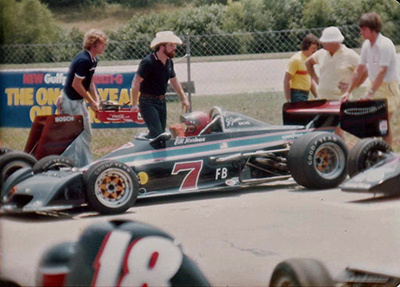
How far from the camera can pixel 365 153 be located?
8.42ft

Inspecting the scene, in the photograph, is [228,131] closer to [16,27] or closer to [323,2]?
[323,2]

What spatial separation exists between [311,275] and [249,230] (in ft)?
0.76

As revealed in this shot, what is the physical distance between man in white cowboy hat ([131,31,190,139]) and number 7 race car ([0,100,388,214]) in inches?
3.9

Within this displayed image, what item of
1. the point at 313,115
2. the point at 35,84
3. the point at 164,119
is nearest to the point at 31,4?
the point at 35,84

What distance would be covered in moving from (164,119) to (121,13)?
31cm

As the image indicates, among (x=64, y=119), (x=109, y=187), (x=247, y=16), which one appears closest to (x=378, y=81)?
(x=247, y=16)

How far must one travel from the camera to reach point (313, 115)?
8.73ft

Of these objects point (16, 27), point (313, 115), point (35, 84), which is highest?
point (16, 27)

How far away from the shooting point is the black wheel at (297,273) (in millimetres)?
2217

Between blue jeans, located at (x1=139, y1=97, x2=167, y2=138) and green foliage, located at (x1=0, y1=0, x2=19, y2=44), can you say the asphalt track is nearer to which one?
blue jeans, located at (x1=139, y1=97, x2=167, y2=138)

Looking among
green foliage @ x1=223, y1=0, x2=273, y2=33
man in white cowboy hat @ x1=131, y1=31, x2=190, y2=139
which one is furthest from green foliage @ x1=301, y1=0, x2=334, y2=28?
man in white cowboy hat @ x1=131, y1=31, x2=190, y2=139

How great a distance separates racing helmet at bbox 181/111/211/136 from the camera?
7.74ft

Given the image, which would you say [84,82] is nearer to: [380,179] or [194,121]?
[194,121]

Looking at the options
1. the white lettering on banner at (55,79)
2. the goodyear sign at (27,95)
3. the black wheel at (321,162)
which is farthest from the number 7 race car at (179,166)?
the white lettering on banner at (55,79)
